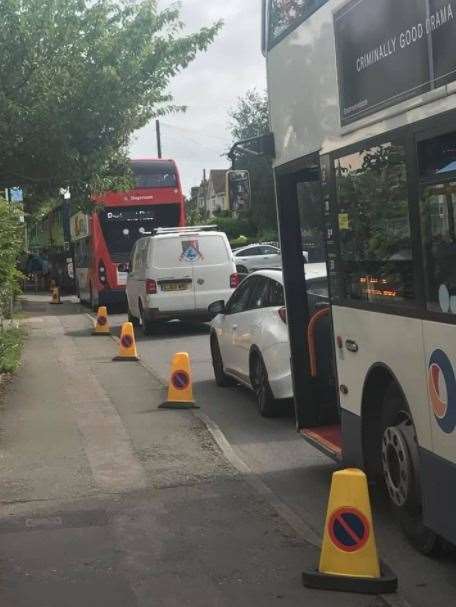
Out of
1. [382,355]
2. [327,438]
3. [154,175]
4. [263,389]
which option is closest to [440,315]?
[382,355]

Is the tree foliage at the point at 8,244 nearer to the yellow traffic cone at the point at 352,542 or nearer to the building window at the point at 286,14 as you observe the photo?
the building window at the point at 286,14

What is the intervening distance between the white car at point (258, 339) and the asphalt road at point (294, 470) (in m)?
0.30

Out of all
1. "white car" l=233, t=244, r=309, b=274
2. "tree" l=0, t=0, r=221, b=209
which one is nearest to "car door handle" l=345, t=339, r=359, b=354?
"tree" l=0, t=0, r=221, b=209

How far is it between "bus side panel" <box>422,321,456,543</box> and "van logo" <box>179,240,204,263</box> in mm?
13957

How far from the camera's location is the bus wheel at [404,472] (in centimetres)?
515

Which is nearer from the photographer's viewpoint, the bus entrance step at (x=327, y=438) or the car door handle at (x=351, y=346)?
the car door handle at (x=351, y=346)

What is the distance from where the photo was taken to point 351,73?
554 centimetres

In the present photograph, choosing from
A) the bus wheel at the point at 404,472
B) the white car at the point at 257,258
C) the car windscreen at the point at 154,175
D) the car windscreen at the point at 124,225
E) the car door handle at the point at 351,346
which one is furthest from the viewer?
the white car at the point at 257,258

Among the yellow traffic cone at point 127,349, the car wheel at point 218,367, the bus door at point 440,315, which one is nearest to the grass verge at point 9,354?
the yellow traffic cone at point 127,349

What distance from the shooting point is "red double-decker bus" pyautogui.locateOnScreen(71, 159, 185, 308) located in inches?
971

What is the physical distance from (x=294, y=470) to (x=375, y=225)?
274cm

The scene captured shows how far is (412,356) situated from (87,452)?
407 centimetres

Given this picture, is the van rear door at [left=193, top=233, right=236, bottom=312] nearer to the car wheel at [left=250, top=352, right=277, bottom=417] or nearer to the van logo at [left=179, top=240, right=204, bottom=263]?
the van logo at [left=179, top=240, right=204, bottom=263]

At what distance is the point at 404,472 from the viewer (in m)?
5.27
